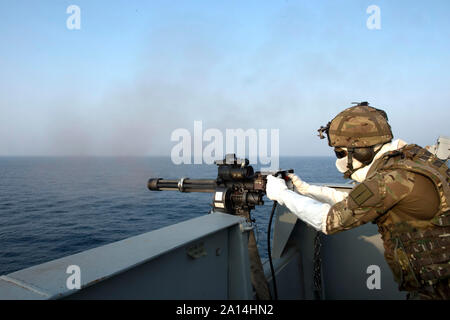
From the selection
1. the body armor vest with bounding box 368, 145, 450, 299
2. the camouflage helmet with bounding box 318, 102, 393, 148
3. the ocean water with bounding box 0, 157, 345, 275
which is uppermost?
the camouflage helmet with bounding box 318, 102, 393, 148

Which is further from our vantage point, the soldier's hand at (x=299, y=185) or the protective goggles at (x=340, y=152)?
the soldier's hand at (x=299, y=185)

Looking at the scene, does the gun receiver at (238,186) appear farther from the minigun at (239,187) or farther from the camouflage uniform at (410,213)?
the camouflage uniform at (410,213)

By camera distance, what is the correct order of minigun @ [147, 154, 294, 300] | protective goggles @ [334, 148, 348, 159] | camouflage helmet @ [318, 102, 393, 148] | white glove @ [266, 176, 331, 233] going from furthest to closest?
minigun @ [147, 154, 294, 300] < protective goggles @ [334, 148, 348, 159] < camouflage helmet @ [318, 102, 393, 148] < white glove @ [266, 176, 331, 233]

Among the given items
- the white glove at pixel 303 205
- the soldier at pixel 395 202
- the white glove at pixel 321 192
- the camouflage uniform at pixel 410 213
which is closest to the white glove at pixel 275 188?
the white glove at pixel 303 205

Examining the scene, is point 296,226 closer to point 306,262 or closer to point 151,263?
point 306,262

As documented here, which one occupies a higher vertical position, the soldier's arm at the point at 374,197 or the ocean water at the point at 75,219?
the soldier's arm at the point at 374,197

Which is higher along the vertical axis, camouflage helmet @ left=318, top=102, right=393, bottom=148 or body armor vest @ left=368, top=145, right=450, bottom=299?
camouflage helmet @ left=318, top=102, right=393, bottom=148

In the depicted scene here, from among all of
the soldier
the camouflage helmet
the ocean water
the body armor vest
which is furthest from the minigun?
the ocean water

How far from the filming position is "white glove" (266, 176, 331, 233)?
199 cm

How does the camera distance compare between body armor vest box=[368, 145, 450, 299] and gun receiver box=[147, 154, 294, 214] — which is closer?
body armor vest box=[368, 145, 450, 299]

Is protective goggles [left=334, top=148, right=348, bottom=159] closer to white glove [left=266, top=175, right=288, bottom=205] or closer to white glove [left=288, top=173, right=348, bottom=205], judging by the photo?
white glove [left=266, top=175, right=288, bottom=205]

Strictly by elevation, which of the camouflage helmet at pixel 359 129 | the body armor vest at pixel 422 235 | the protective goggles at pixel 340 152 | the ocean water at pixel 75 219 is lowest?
the ocean water at pixel 75 219

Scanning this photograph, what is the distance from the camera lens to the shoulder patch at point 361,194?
5.89ft

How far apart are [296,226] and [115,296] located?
3.08 meters
